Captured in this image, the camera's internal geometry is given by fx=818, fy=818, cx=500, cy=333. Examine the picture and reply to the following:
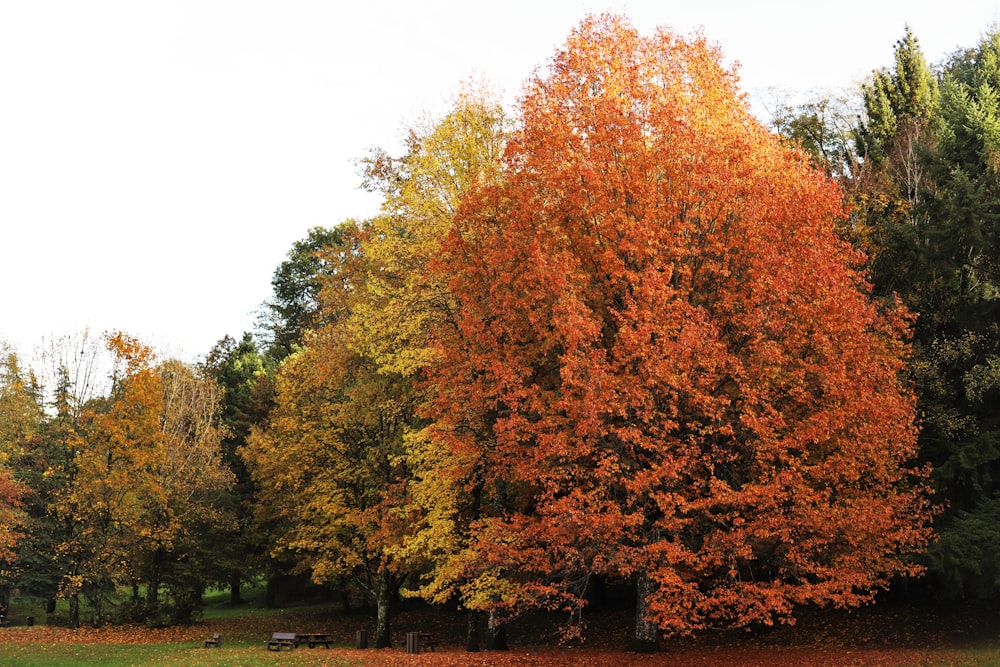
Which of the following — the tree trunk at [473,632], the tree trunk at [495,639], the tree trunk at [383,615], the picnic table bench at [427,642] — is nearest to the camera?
the tree trunk at [495,639]

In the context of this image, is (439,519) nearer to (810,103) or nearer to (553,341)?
(553,341)

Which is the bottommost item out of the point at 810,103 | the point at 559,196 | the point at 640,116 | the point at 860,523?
the point at 860,523

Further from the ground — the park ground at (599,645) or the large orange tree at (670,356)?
the large orange tree at (670,356)

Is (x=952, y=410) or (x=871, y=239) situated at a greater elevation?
(x=871, y=239)

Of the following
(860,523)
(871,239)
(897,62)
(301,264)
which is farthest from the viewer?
(301,264)

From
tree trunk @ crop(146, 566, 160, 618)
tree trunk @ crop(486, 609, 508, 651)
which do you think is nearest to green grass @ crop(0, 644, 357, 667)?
tree trunk @ crop(486, 609, 508, 651)

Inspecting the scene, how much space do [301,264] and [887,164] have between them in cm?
4607

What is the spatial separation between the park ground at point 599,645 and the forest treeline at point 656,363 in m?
1.27

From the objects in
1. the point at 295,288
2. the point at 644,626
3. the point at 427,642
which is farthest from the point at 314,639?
the point at 295,288

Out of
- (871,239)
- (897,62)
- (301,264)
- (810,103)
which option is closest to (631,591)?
(871,239)

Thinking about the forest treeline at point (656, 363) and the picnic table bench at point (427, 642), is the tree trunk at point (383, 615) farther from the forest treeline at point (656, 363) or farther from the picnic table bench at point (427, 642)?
the picnic table bench at point (427, 642)

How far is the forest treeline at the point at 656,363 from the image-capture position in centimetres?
1819

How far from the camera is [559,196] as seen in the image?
21.4 metres

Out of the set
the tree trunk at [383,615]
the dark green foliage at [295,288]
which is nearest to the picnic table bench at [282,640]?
the tree trunk at [383,615]
